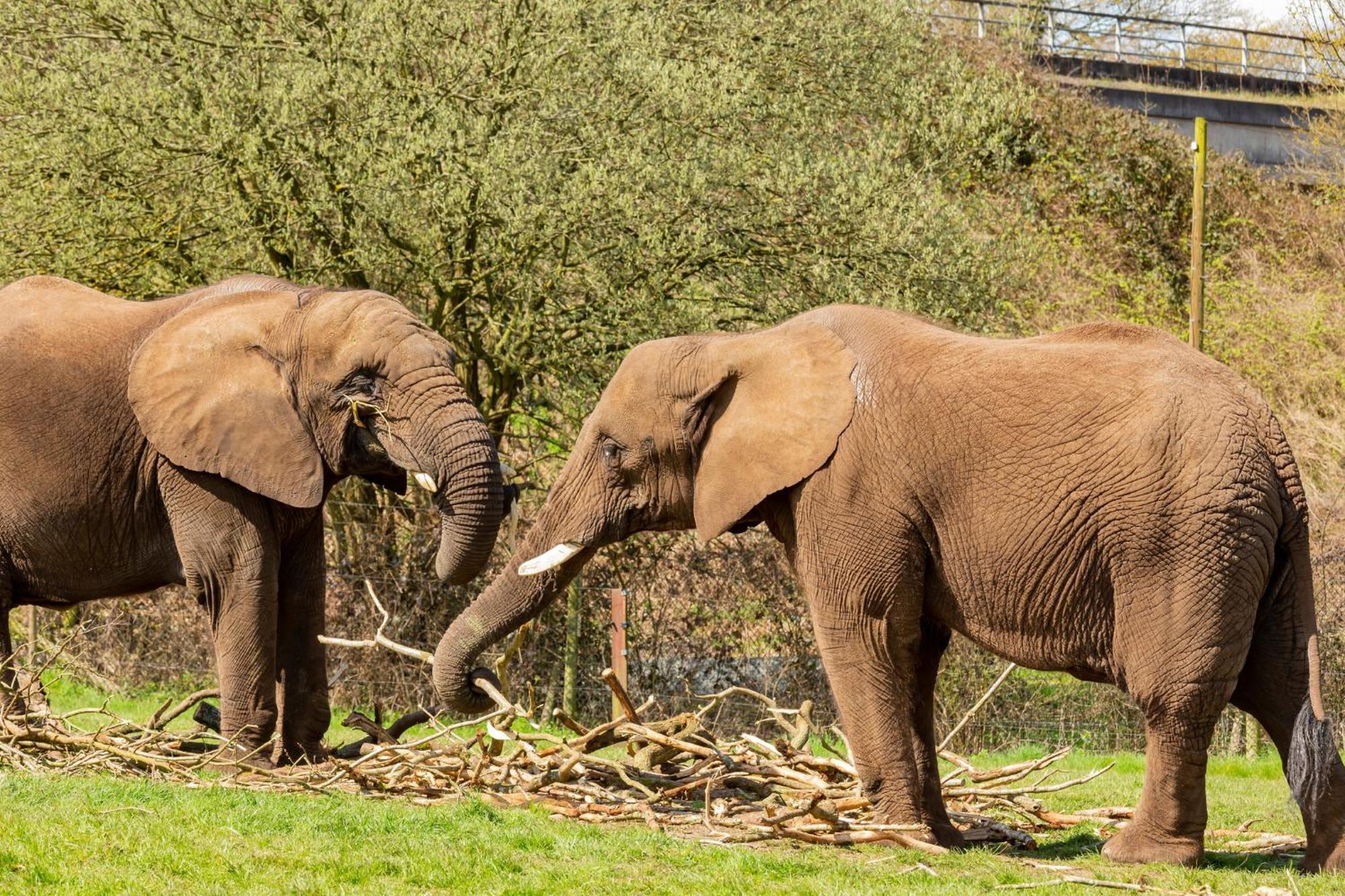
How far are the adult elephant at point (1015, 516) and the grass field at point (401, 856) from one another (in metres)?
0.56

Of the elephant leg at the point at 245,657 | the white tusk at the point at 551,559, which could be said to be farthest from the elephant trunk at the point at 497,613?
the elephant leg at the point at 245,657

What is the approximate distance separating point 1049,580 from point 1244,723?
312 inches

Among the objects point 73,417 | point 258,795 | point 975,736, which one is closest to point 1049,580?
point 258,795

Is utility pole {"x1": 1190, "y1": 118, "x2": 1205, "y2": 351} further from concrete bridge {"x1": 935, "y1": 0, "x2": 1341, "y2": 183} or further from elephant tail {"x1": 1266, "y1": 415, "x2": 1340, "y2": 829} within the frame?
concrete bridge {"x1": 935, "y1": 0, "x2": 1341, "y2": 183}

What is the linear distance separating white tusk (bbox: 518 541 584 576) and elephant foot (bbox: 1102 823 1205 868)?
124 inches

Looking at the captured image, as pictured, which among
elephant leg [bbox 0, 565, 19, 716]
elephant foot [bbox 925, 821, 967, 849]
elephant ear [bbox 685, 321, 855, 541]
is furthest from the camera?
elephant leg [bbox 0, 565, 19, 716]

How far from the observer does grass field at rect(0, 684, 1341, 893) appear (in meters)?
6.87

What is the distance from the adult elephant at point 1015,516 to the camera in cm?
777

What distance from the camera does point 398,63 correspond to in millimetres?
15312

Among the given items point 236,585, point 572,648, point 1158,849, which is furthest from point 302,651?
point 1158,849

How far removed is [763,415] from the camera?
8.59 m

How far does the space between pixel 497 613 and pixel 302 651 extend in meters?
1.94

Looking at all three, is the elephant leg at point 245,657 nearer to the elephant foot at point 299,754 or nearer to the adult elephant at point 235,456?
the adult elephant at point 235,456

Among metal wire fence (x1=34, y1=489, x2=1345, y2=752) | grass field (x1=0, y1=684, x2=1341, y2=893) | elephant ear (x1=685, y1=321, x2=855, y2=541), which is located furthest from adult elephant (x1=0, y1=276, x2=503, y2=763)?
metal wire fence (x1=34, y1=489, x2=1345, y2=752)
